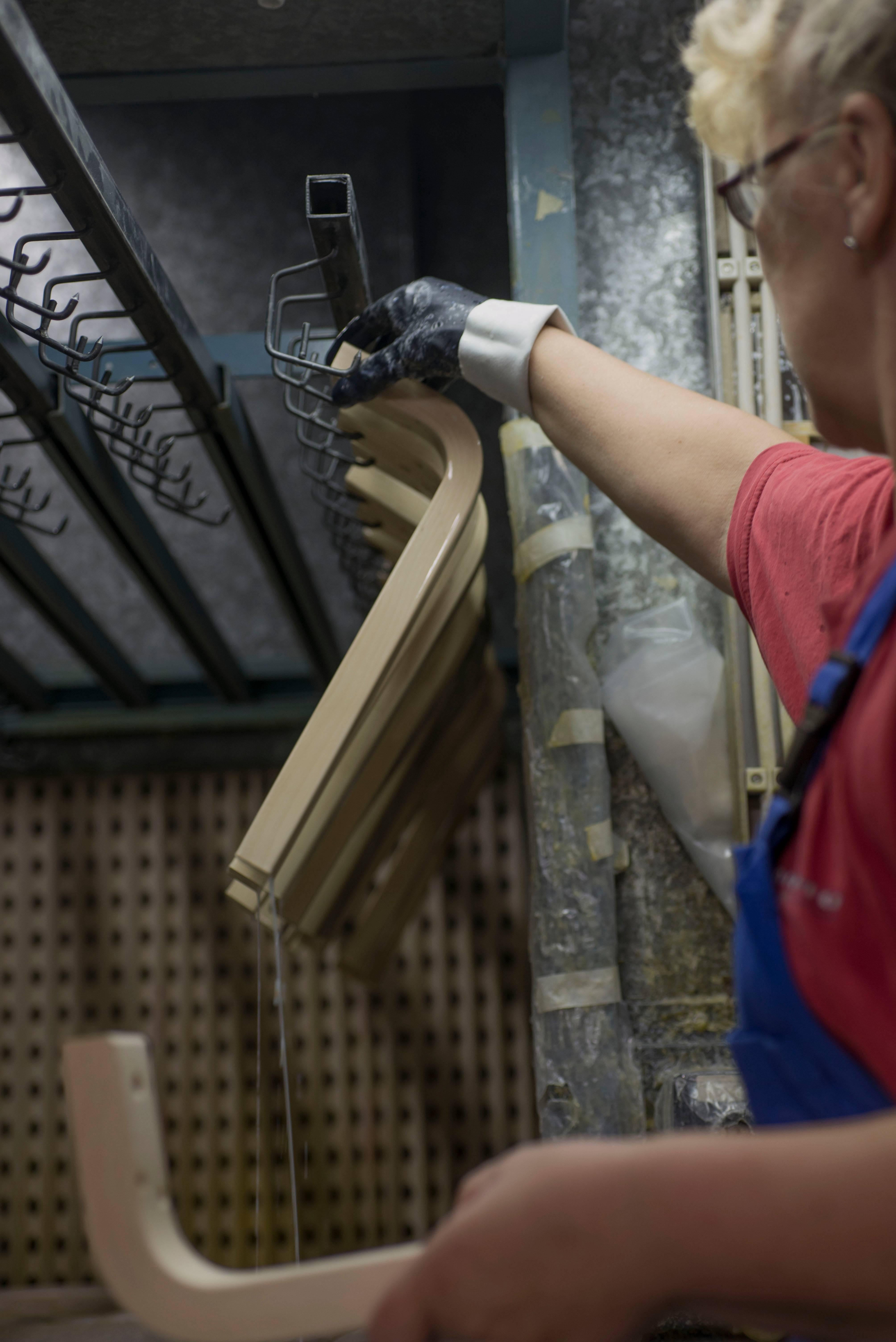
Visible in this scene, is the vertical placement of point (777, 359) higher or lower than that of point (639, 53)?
lower

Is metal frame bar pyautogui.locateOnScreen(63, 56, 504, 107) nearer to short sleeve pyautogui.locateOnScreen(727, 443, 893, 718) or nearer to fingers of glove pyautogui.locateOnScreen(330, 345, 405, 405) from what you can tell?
fingers of glove pyautogui.locateOnScreen(330, 345, 405, 405)

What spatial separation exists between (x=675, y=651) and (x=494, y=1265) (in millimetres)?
1506

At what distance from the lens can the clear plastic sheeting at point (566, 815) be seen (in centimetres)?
186

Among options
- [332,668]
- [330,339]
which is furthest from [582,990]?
[332,668]

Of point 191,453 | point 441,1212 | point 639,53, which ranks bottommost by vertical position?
point 441,1212

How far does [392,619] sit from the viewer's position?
1586 millimetres

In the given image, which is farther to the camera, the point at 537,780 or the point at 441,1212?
the point at 441,1212

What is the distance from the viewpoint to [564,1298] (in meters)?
0.58

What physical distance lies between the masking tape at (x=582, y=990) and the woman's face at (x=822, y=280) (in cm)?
123

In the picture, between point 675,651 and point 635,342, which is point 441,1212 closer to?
point 675,651

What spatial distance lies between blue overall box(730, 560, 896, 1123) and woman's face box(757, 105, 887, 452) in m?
0.19

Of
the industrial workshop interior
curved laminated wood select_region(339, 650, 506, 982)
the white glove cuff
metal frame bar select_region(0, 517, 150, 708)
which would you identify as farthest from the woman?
Result: metal frame bar select_region(0, 517, 150, 708)

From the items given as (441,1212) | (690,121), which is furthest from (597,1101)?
(441,1212)

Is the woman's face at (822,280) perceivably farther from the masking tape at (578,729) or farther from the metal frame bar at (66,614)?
the metal frame bar at (66,614)
